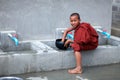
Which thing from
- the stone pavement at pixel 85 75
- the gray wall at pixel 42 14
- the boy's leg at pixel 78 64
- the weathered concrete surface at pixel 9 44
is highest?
the gray wall at pixel 42 14

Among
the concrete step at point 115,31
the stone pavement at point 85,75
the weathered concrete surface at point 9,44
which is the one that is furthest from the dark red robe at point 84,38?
the concrete step at point 115,31

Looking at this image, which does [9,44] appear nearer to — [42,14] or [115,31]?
[42,14]

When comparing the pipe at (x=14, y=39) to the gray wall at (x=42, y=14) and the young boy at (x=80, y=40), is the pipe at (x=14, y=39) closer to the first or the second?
the gray wall at (x=42, y=14)

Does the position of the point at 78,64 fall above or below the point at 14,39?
below

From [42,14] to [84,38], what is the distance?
1.44 meters

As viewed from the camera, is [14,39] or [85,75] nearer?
[85,75]

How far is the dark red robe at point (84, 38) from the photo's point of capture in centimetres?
562

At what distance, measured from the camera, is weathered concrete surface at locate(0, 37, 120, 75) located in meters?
5.31

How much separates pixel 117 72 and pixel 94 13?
201 cm

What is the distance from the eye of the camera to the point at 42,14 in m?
6.61

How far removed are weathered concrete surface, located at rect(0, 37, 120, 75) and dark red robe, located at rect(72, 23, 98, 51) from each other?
0.20 m

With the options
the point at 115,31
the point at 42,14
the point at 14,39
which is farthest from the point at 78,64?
the point at 115,31

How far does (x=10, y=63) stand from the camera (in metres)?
5.30

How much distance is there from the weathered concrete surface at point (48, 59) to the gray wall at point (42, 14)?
45cm
